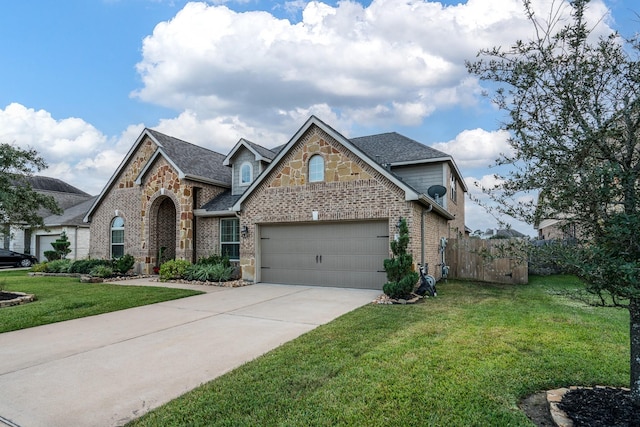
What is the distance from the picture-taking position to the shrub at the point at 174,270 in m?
15.0

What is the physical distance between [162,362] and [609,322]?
815 centimetres

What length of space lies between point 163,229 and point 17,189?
7218 mm

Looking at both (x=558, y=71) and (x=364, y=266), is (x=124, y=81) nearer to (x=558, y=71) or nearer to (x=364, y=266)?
(x=364, y=266)

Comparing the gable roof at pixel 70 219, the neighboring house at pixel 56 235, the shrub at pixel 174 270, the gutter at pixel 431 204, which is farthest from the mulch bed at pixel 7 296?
the gable roof at pixel 70 219

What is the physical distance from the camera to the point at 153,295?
10930 mm

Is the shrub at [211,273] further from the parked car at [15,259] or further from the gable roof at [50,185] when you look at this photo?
the gable roof at [50,185]

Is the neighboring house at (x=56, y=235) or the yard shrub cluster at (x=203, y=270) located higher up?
the neighboring house at (x=56, y=235)

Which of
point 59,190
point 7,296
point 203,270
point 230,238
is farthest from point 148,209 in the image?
point 59,190

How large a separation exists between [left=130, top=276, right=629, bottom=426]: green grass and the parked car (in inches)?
1043

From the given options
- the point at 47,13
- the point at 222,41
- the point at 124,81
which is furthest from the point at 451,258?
the point at 47,13

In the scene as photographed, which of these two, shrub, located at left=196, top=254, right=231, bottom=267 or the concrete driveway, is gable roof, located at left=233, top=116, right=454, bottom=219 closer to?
shrub, located at left=196, top=254, right=231, bottom=267

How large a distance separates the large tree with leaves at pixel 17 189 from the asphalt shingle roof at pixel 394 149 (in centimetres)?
1149

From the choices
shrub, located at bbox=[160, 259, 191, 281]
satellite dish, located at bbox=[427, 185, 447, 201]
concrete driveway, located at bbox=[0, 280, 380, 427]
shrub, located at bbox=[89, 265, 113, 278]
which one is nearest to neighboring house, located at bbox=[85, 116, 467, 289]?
satellite dish, located at bbox=[427, 185, 447, 201]

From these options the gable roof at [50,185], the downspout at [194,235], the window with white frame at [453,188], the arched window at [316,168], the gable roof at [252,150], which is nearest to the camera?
the arched window at [316,168]
